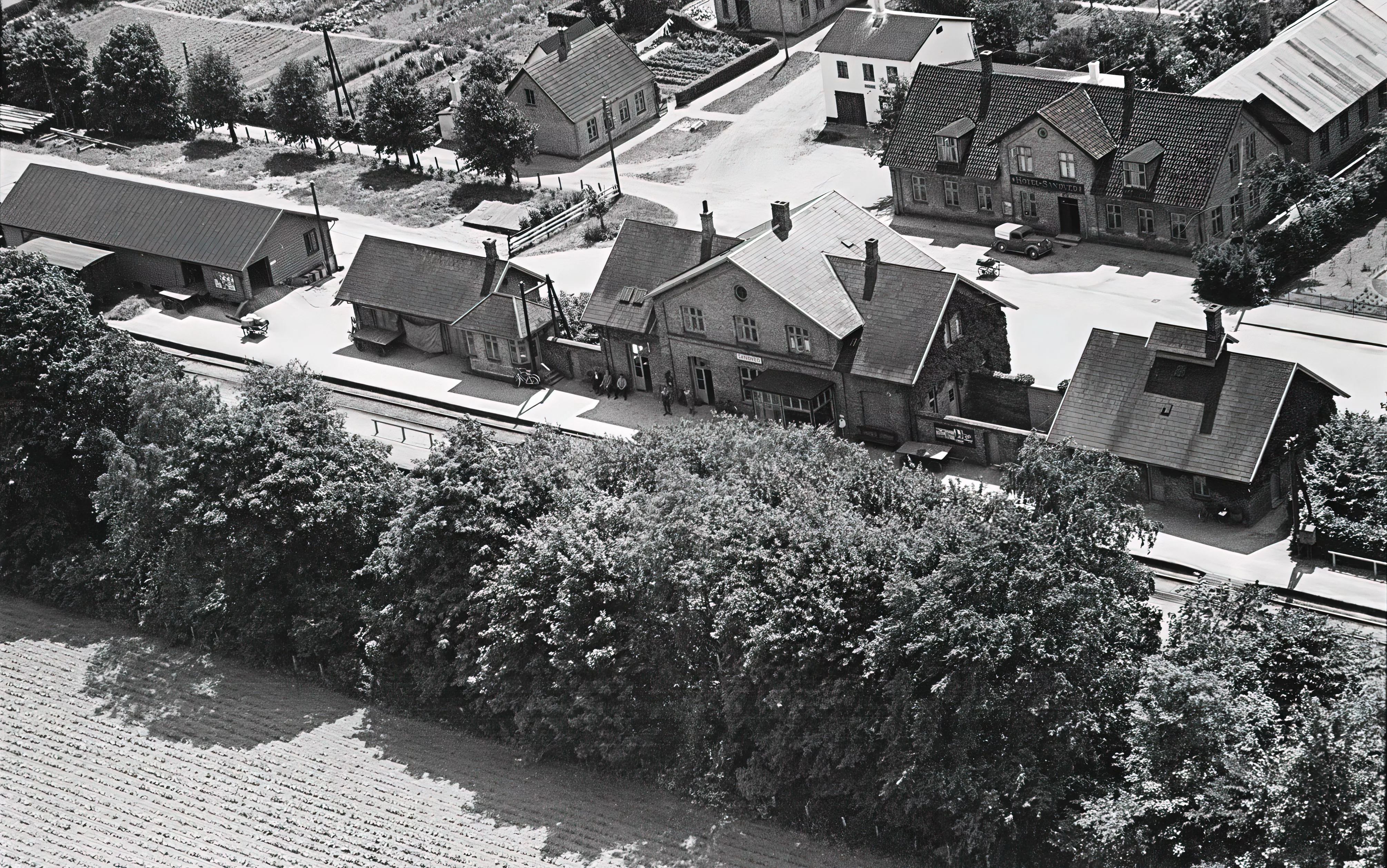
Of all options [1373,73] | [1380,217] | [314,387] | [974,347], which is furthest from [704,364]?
[1373,73]

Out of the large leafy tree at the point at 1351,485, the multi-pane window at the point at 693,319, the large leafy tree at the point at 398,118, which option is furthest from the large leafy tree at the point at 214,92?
the large leafy tree at the point at 1351,485

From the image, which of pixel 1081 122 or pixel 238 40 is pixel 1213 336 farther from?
pixel 238 40

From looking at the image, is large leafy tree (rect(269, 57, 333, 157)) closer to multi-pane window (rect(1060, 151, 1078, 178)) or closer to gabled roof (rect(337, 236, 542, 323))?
gabled roof (rect(337, 236, 542, 323))

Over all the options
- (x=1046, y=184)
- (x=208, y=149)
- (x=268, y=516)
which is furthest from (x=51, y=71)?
(x=1046, y=184)

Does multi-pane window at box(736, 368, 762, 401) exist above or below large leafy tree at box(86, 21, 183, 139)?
below

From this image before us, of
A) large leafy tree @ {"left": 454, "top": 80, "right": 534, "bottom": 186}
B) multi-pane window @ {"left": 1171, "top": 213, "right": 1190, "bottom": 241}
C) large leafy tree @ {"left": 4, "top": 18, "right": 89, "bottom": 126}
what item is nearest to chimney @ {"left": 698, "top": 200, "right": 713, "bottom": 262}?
multi-pane window @ {"left": 1171, "top": 213, "right": 1190, "bottom": 241}

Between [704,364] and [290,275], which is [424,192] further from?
[704,364]
